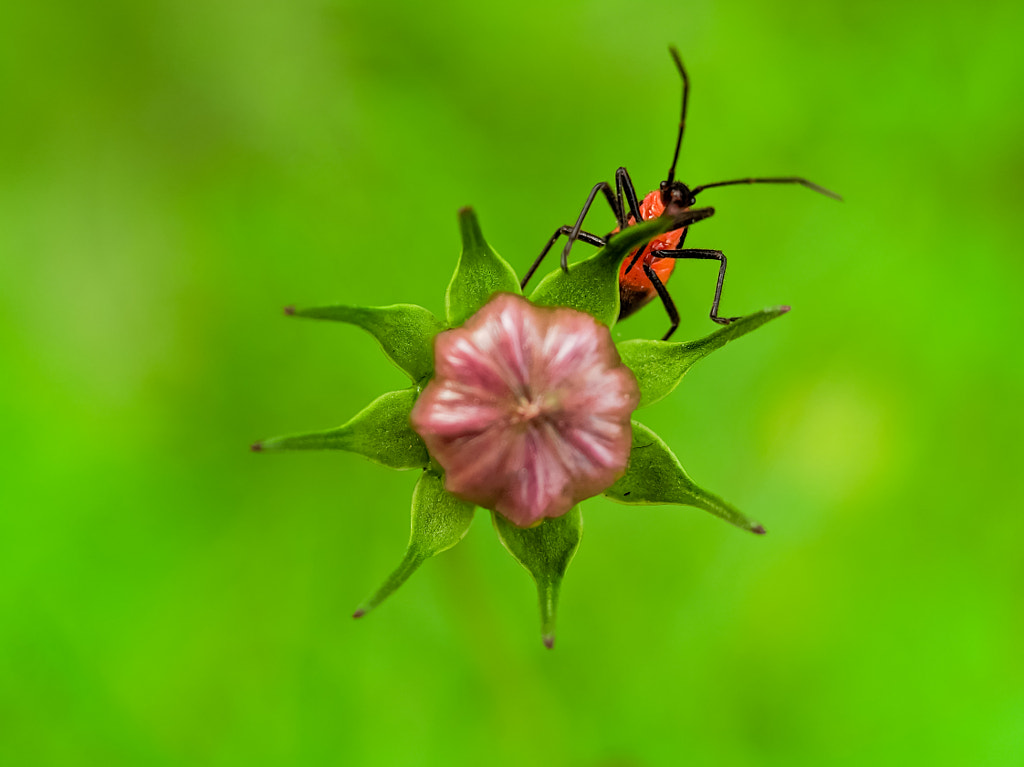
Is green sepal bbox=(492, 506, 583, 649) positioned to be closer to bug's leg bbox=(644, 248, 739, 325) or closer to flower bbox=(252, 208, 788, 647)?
flower bbox=(252, 208, 788, 647)

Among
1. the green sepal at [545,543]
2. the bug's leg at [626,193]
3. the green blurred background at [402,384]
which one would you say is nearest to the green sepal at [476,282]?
the green sepal at [545,543]

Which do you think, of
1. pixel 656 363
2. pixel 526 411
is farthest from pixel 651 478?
pixel 526 411

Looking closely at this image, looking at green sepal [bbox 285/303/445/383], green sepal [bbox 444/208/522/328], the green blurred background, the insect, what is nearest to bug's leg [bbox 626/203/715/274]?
the insect

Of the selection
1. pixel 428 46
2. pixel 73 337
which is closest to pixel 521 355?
pixel 428 46

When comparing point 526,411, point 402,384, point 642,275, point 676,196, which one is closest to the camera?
point 526,411

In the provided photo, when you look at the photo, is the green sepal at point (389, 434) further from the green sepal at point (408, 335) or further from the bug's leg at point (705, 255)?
the bug's leg at point (705, 255)

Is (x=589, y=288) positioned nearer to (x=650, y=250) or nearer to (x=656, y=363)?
(x=656, y=363)

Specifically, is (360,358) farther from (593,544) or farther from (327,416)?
(593,544)
